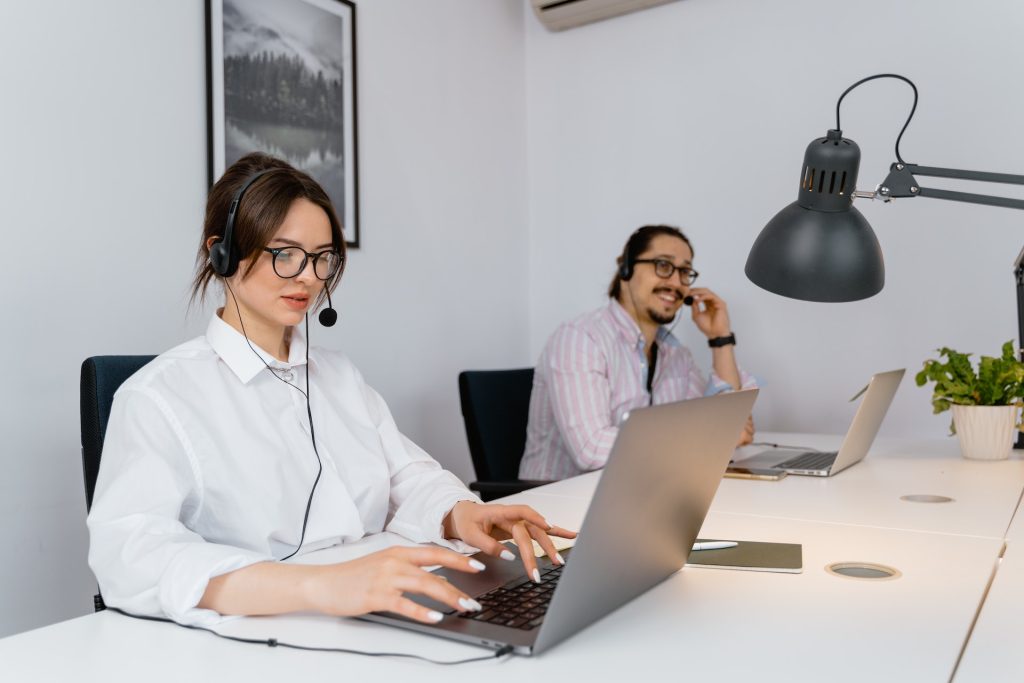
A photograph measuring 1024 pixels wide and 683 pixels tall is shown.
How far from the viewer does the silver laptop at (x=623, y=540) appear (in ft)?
2.55

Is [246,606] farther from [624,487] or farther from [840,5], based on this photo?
[840,5]

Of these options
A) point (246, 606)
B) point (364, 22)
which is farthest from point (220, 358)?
point (364, 22)

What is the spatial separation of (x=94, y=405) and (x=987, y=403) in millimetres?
1840

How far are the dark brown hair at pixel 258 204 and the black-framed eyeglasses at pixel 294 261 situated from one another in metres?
0.03

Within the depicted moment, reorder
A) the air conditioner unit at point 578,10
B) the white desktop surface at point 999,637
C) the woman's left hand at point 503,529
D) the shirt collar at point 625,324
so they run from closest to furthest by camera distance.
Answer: the white desktop surface at point 999,637
the woman's left hand at point 503,529
the shirt collar at point 625,324
the air conditioner unit at point 578,10

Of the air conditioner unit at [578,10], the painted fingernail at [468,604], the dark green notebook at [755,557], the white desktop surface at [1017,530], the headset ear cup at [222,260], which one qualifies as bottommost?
the white desktop surface at [1017,530]

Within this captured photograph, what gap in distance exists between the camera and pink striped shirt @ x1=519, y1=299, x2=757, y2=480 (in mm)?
2318

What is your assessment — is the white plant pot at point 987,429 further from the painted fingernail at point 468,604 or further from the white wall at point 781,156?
the painted fingernail at point 468,604

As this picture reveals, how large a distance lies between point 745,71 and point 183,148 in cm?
187

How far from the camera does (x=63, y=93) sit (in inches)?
72.1

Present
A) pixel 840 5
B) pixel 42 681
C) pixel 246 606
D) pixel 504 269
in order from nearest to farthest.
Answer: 1. pixel 42 681
2. pixel 246 606
3. pixel 840 5
4. pixel 504 269

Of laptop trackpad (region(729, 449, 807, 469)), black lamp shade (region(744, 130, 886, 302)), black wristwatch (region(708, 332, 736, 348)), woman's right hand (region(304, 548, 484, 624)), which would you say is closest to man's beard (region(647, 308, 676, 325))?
black wristwatch (region(708, 332, 736, 348))

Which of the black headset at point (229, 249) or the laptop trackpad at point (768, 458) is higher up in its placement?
the black headset at point (229, 249)

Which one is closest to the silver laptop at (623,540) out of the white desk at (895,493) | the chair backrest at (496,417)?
the white desk at (895,493)
